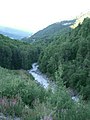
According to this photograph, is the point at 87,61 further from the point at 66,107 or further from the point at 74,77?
the point at 66,107

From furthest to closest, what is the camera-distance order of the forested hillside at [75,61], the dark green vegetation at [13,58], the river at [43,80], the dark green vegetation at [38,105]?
the dark green vegetation at [13,58]
the forested hillside at [75,61]
the river at [43,80]
the dark green vegetation at [38,105]

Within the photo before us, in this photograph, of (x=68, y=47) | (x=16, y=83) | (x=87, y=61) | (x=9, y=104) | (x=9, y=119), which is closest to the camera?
(x=9, y=119)

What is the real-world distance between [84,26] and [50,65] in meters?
17.4

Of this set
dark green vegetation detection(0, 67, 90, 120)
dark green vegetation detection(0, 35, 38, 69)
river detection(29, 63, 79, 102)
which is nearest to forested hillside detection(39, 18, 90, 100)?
river detection(29, 63, 79, 102)

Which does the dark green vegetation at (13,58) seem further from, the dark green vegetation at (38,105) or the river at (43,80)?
the dark green vegetation at (38,105)

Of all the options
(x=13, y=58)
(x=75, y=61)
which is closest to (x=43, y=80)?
(x=75, y=61)

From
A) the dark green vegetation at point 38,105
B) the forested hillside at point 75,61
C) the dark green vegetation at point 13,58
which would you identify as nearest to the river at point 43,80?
the dark green vegetation at point 38,105

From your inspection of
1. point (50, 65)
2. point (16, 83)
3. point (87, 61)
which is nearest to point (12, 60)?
point (50, 65)

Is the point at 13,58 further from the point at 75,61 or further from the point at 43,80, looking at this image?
the point at 43,80

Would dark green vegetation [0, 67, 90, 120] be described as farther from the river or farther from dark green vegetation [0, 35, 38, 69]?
dark green vegetation [0, 35, 38, 69]

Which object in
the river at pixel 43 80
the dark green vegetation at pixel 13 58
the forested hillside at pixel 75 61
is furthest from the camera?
the dark green vegetation at pixel 13 58

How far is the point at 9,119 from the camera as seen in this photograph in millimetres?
7328

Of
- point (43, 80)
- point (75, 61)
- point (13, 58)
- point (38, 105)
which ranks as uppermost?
point (38, 105)

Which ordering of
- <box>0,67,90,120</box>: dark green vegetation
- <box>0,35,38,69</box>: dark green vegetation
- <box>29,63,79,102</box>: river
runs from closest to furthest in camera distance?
<box>0,67,90,120</box>: dark green vegetation → <box>29,63,79,102</box>: river → <box>0,35,38,69</box>: dark green vegetation
